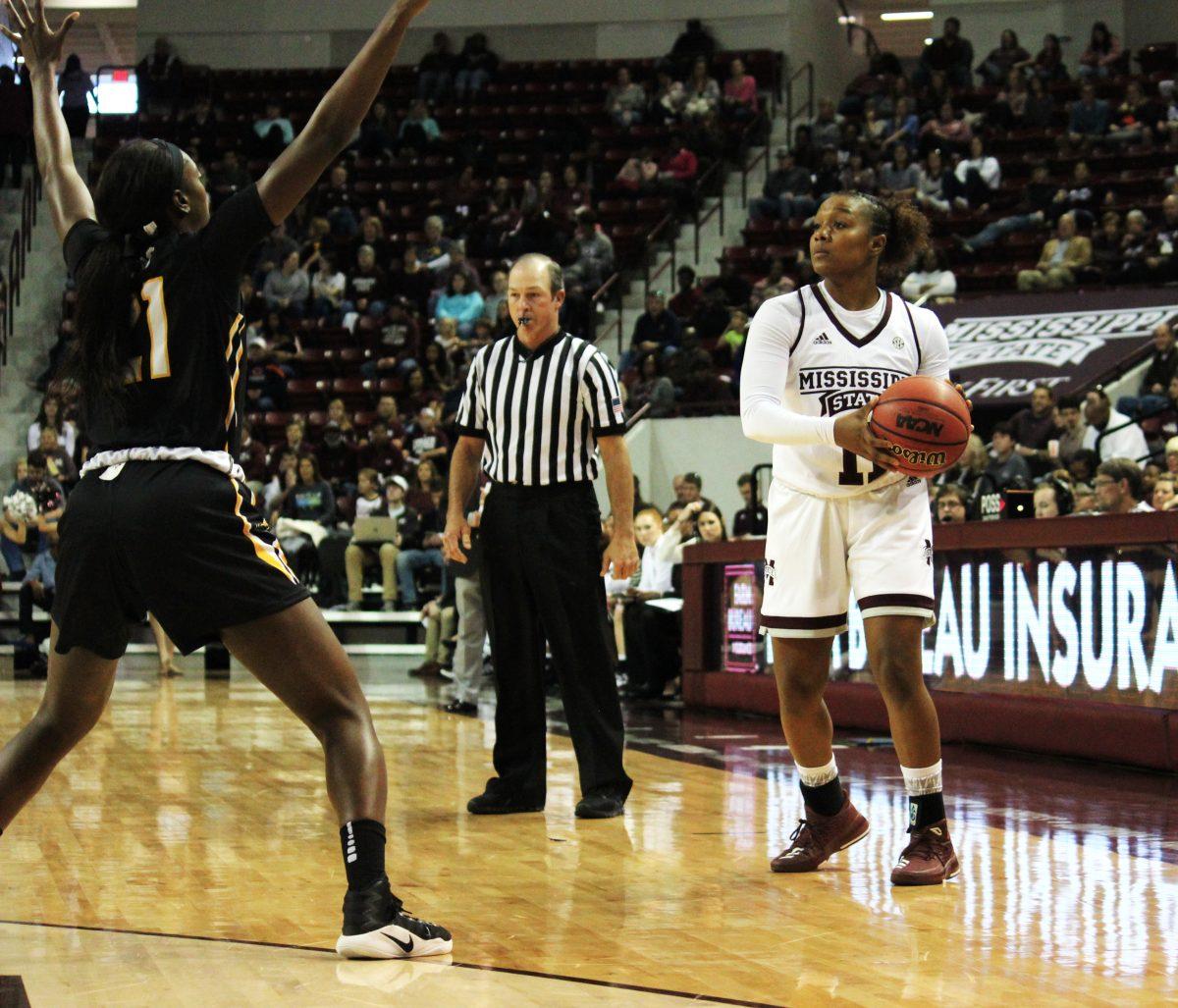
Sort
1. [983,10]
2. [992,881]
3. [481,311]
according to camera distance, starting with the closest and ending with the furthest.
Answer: [992,881], [481,311], [983,10]

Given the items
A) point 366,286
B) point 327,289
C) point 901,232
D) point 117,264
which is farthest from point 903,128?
point 117,264

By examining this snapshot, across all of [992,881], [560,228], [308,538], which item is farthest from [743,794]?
[560,228]

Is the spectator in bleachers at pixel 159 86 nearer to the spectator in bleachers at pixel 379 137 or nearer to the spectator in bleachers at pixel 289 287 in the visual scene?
the spectator in bleachers at pixel 379 137

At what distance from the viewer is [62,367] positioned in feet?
11.1

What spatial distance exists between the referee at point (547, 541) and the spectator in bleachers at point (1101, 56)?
16.5 m

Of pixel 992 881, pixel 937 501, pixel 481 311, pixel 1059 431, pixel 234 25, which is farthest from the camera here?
pixel 234 25

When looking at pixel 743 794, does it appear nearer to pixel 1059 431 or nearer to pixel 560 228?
pixel 1059 431

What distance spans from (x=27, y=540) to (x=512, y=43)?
12635mm

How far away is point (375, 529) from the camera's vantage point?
50.1ft

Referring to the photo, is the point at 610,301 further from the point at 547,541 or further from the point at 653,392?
the point at 547,541

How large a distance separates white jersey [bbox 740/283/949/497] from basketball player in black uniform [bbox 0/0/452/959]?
157 centimetres

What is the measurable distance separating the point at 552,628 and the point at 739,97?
1731 cm

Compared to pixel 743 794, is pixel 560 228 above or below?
above

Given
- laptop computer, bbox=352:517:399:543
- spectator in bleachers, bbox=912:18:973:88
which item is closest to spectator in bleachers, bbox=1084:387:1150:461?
laptop computer, bbox=352:517:399:543
